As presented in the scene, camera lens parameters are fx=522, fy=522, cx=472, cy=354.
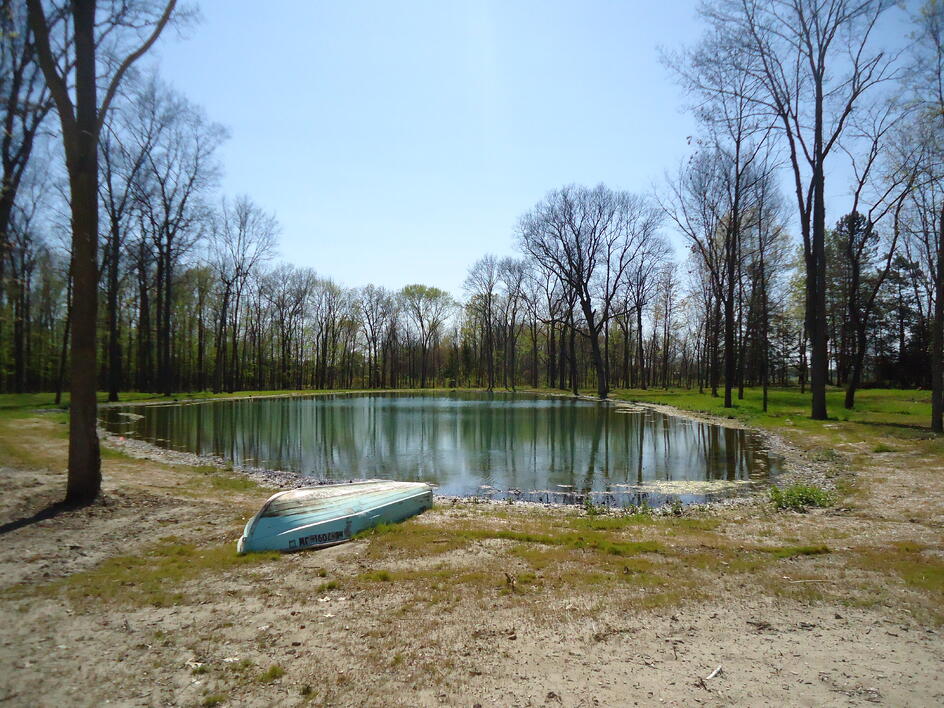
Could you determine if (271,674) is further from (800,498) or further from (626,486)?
(626,486)

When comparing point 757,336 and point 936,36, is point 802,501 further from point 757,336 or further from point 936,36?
point 757,336

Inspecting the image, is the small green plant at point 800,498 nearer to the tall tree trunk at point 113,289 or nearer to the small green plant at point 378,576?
the small green plant at point 378,576

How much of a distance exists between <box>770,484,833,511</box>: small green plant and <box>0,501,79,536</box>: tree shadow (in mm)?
11292

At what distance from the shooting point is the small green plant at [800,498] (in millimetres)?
8964

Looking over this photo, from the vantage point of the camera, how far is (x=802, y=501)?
9.10 metres

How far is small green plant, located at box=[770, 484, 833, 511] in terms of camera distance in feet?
29.4

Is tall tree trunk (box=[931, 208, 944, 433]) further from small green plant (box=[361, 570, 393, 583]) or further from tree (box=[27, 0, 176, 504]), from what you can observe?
tree (box=[27, 0, 176, 504])

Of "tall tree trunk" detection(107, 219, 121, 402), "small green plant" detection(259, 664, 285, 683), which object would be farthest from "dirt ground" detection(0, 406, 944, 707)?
"tall tree trunk" detection(107, 219, 121, 402)

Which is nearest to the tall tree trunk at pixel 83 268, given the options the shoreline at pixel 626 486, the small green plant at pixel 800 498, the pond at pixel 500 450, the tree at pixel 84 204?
the tree at pixel 84 204

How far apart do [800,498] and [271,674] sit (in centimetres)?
910

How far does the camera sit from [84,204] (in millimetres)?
8203

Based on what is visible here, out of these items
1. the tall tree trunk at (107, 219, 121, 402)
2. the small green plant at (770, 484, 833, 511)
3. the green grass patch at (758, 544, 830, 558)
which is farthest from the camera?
the tall tree trunk at (107, 219, 121, 402)

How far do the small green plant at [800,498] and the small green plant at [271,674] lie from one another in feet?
28.1

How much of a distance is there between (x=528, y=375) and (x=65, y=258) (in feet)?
229
